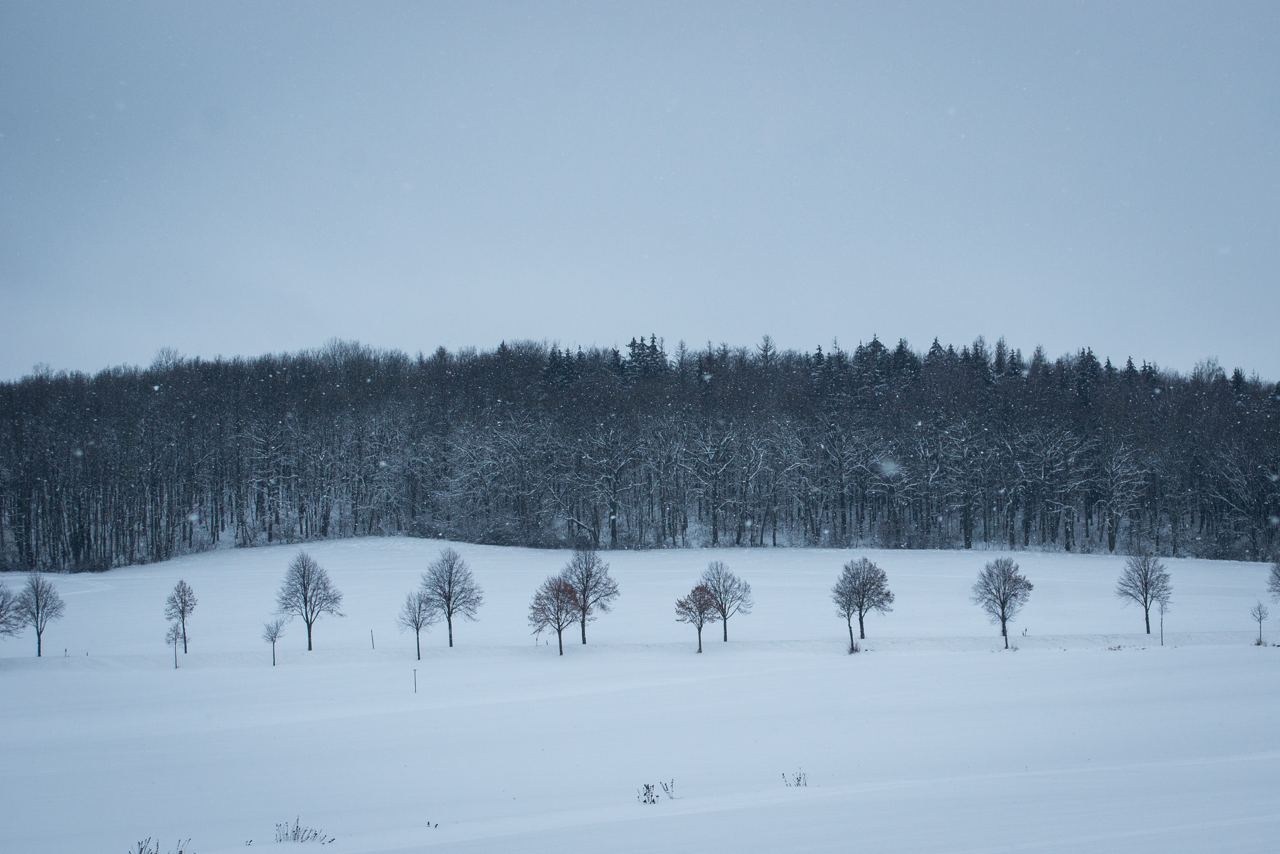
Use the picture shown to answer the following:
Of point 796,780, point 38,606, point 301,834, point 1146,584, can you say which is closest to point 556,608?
point 796,780

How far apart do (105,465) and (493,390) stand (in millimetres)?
38961

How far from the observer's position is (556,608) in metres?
38.6

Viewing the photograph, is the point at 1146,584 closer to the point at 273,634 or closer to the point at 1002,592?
the point at 1002,592

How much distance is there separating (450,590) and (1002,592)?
31.1 metres

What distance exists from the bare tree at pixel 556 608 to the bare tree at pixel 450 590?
4263 millimetres

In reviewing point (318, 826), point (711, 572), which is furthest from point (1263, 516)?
point (318, 826)

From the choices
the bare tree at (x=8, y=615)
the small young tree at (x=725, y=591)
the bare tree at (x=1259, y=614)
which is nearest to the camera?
the bare tree at (x=1259, y=614)

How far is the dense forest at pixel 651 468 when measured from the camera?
2598 inches

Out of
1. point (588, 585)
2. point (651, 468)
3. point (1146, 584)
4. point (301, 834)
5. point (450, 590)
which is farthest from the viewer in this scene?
point (651, 468)

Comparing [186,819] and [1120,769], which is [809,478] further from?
[186,819]

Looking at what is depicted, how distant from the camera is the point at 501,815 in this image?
54.0 ft

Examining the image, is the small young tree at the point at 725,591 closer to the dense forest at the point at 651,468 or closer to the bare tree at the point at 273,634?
the bare tree at the point at 273,634

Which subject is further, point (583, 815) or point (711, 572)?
point (711, 572)

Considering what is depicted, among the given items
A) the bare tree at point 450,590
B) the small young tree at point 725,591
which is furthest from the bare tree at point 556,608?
the small young tree at point 725,591
